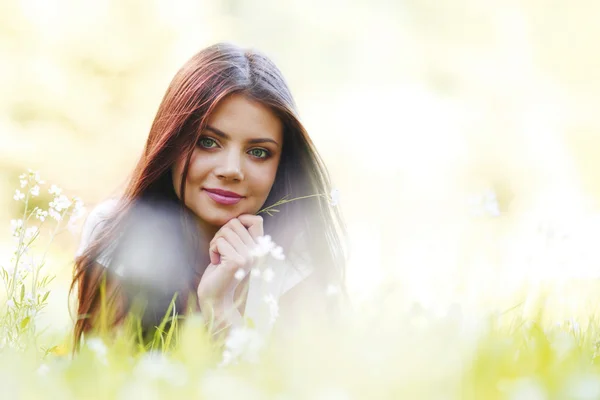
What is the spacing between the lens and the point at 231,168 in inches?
114

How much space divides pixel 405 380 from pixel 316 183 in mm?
2368

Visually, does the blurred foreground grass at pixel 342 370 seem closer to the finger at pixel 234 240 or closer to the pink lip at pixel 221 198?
the finger at pixel 234 240

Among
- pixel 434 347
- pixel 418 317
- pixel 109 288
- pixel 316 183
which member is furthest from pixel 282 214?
pixel 434 347

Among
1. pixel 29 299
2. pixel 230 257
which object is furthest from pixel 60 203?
pixel 230 257

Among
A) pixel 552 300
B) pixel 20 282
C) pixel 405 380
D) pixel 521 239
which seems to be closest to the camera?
pixel 405 380

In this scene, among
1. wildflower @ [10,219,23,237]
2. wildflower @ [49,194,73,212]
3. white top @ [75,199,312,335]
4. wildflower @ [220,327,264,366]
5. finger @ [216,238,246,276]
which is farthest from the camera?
white top @ [75,199,312,335]

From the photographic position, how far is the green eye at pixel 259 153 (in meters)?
3.13

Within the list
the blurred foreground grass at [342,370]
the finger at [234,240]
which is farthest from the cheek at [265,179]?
the blurred foreground grass at [342,370]

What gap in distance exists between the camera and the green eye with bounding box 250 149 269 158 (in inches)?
123

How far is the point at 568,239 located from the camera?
79.4 inches

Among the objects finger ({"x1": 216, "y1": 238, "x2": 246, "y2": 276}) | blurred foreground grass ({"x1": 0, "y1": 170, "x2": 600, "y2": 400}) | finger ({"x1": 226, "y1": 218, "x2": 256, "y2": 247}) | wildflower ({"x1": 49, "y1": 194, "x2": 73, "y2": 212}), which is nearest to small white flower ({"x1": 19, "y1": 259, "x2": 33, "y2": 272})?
wildflower ({"x1": 49, "y1": 194, "x2": 73, "y2": 212})

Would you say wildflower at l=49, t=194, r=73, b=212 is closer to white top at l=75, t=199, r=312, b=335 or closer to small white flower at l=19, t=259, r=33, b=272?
small white flower at l=19, t=259, r=33, b=272

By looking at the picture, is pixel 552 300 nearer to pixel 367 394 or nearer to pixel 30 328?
pixel 367 394

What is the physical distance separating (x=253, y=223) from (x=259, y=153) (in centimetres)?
34
